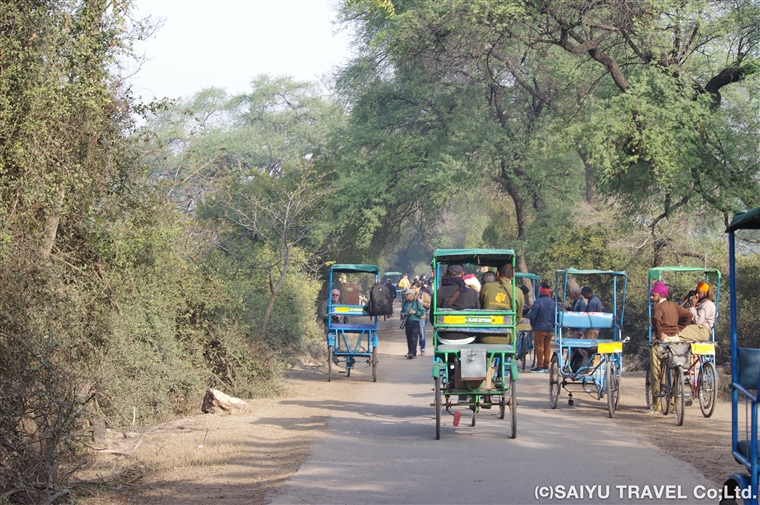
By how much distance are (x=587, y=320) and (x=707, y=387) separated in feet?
8.57

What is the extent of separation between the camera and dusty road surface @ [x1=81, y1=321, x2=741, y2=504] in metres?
7.81

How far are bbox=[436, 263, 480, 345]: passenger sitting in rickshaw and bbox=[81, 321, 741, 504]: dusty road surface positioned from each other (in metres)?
1.11

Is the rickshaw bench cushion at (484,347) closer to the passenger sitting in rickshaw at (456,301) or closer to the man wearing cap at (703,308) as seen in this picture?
the passenger sitting in rickshaw at (456,301)

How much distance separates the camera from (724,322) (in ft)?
64.0

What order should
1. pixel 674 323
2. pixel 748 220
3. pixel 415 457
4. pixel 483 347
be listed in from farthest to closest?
pixel 674 323 → pixel 483 347 → pixel 415 457 → pixel 748 220

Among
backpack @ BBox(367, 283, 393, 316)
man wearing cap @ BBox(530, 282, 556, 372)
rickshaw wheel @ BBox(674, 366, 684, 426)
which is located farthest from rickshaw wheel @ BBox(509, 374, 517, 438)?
man wearing cap @ BBox(530, 282, 556, 372)

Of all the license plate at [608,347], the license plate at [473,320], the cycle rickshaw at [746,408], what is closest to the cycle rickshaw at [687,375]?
the license plate at [608,347]

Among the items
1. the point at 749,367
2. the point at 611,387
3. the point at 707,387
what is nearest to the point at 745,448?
the point at 749,367

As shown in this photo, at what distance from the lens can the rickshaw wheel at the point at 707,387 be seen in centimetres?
1257

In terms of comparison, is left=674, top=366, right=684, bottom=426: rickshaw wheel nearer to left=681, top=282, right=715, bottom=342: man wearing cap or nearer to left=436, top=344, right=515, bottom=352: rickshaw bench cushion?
left=681, top=282, right=715, bottom=342: man wearing cap

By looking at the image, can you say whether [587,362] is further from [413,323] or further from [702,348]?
[413,323]

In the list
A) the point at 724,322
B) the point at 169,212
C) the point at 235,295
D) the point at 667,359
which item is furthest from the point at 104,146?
the point at 724,322

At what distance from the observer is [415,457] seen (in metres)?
9.41

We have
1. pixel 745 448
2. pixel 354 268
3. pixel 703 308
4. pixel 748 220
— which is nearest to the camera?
pixel 745 448
